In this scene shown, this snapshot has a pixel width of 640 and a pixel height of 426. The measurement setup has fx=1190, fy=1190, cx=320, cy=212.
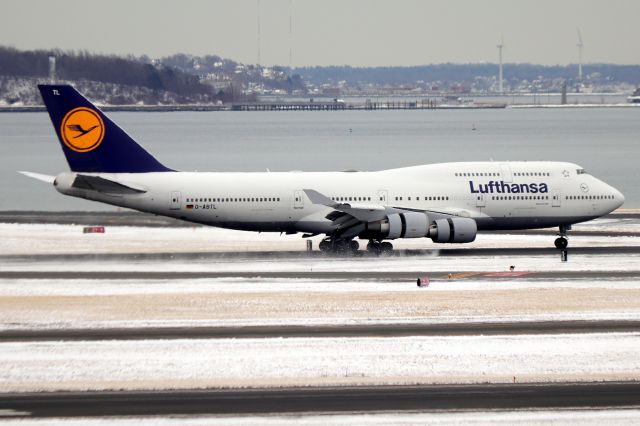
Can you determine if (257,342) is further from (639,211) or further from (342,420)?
(639,211)

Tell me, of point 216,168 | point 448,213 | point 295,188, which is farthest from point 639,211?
point 216,168

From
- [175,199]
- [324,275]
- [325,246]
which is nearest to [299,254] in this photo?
[325,246]

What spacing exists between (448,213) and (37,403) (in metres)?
35.9

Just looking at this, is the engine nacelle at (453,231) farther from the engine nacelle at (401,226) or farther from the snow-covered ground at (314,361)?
the snow-covered ground at (314,361)

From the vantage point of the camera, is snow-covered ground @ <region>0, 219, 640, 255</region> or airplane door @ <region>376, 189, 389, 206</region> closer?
airplane door @ <region>376, 189, 389, 206</region>

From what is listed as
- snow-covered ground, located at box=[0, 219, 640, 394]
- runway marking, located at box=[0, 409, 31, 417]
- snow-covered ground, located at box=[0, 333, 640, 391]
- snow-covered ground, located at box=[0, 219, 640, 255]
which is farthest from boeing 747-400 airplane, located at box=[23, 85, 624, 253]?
runway marking, located at box=[0, 409, 31, 417]

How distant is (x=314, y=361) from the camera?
3444 centimetres

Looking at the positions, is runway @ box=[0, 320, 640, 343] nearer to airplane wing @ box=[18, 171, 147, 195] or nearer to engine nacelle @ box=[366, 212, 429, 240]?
engine nacelle @ box=[366, 212, 429, 240]

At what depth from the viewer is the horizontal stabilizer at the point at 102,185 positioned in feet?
194

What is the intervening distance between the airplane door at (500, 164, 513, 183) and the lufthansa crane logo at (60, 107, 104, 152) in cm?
2118

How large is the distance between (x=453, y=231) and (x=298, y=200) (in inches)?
320

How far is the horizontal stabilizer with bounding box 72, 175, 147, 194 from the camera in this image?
5916 cm

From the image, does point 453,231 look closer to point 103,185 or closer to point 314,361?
point 103,185

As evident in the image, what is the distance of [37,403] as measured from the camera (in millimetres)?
29625
